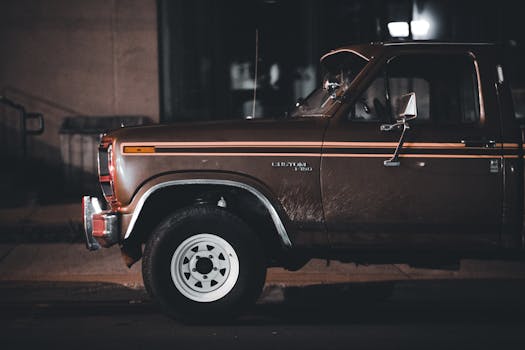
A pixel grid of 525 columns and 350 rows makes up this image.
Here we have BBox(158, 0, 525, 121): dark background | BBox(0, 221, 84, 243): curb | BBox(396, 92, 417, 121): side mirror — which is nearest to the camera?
BBox(396, 92, 417, 121): side mirror

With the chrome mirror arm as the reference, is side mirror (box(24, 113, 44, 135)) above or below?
below

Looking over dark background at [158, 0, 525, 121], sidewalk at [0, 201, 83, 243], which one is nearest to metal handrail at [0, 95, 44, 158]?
dark background at [158, 0, 525, 121]

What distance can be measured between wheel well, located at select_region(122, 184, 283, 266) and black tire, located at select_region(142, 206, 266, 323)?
228 millimetres

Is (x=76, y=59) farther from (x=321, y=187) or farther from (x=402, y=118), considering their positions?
(x=402, y=118)

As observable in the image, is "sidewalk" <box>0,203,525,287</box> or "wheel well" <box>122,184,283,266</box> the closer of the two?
"wheel well" <box>122,184,283,266</box>

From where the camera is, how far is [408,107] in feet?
20.5

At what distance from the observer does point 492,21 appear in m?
14.9

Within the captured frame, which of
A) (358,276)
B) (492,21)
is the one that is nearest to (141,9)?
(492,21)

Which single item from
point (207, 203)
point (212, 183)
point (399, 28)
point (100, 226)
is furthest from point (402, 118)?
point (399, 28)

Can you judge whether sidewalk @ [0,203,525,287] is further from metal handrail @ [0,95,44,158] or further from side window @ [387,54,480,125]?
metal handrail @ [0,95,44,158]

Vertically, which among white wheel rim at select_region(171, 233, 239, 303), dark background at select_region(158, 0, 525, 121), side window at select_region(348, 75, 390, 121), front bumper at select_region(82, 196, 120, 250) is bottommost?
white wheel rim at select_region(171, 233, 239, 303)

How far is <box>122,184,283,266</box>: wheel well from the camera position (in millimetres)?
6805

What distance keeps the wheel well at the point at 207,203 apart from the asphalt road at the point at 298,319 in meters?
0.53

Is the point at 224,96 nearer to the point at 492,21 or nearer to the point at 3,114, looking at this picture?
the point at 3,114
